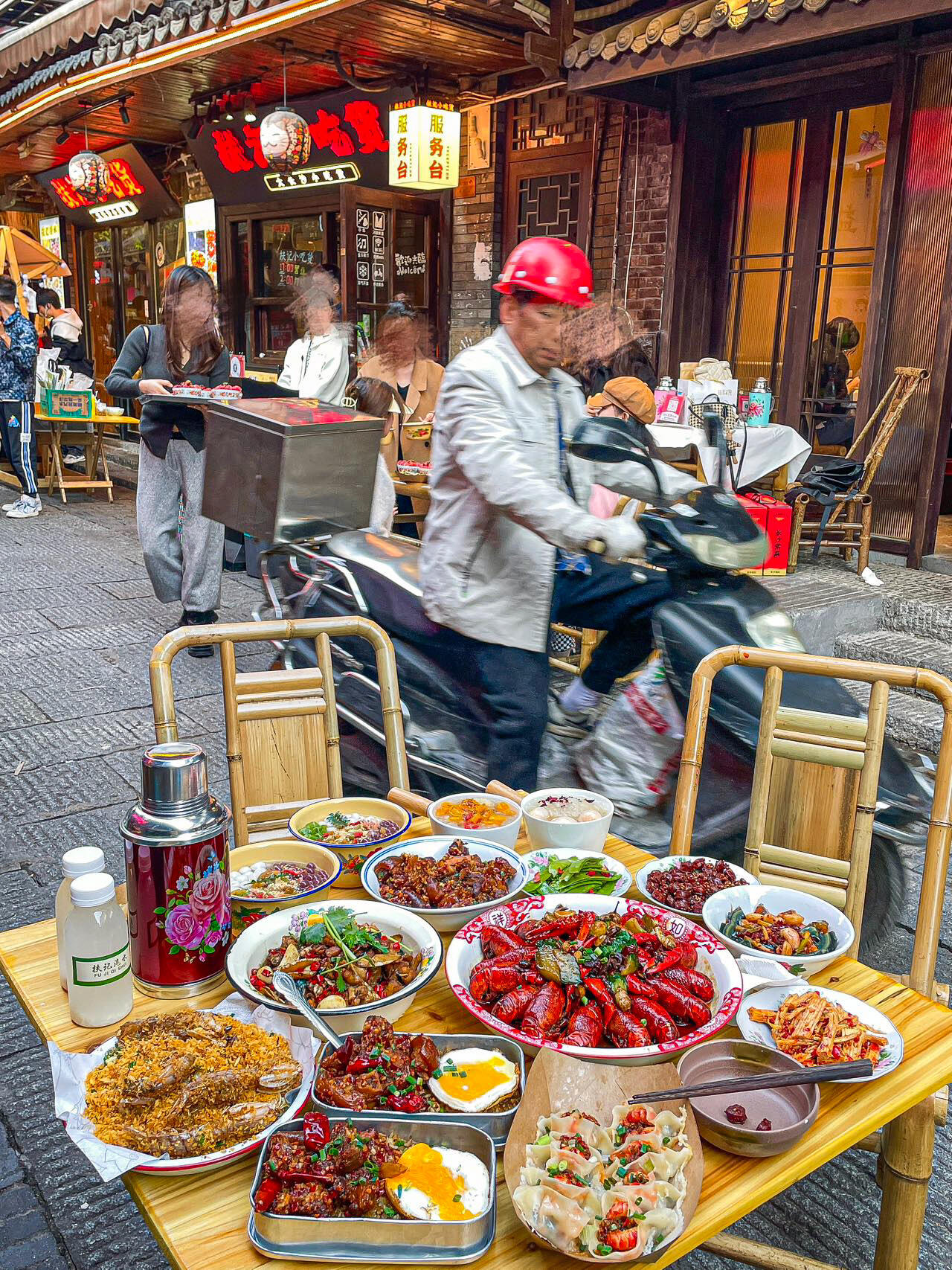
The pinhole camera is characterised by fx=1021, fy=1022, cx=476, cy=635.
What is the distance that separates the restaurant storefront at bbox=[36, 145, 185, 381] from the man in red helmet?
1242 centimetres

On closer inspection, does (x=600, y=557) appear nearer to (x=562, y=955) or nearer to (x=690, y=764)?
(x=690, y=764)

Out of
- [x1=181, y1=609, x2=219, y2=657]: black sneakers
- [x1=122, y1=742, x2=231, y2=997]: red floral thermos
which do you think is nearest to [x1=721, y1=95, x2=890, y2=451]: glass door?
[x1=181, y1=609, x2=219, y2=657]: black sneakers

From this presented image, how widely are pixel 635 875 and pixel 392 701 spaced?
90 cm

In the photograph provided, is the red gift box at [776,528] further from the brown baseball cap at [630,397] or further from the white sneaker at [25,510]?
the white sneaker at [25,510]

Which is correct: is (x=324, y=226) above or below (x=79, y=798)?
above

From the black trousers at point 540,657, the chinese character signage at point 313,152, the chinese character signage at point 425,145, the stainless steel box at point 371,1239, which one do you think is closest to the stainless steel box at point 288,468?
the black trousers at point 540,657

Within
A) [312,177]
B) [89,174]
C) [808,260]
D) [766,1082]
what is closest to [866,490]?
[808,260]

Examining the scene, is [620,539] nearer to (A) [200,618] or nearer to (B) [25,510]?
(A) [200,618]

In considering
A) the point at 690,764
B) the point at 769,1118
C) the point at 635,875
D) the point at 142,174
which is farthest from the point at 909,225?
the point at 142,174

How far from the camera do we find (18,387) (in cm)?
1127

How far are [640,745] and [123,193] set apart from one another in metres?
14.8

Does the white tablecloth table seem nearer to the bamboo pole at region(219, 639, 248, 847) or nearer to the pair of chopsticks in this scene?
the bamboo pole at region(219, 639, 248, 847)

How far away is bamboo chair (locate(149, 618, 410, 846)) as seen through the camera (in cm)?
249

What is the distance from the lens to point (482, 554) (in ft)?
10.7
